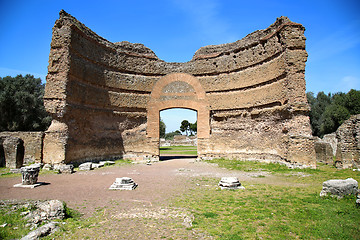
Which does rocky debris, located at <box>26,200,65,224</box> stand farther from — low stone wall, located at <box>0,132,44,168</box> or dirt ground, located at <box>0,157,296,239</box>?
low stone wall, located at <box>0,132,44,168</box>

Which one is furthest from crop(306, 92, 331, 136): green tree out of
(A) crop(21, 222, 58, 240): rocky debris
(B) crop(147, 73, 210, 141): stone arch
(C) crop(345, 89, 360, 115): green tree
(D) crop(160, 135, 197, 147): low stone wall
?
(A) crop(21, 222, 58, 240): rocky debris

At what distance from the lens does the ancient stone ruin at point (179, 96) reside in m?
11.9

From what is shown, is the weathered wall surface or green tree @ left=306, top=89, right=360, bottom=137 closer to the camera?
the weathered wall surface

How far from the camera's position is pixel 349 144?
11.1 metres

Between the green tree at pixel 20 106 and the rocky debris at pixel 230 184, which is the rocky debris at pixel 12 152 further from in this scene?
the green tree at pixel 20 106

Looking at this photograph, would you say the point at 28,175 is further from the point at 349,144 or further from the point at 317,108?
the point at 317,108

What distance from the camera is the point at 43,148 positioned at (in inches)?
453

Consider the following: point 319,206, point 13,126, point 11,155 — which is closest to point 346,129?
point 319,206

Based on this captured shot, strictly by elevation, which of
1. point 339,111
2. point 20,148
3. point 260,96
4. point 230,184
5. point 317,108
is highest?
point 317,108

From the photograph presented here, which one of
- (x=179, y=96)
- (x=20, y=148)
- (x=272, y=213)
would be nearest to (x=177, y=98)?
(x=179, y=96)

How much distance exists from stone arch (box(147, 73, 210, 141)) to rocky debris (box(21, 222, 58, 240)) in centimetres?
1288

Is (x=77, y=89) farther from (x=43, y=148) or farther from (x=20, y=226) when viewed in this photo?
(x=20, y=226)

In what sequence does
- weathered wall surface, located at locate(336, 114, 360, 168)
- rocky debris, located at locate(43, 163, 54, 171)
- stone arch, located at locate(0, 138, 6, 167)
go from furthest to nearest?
stone arch, located at locate(0, 138, 6, 167) < rocky debris, located at locate(43, 163, 54, 171) < weathered wall surface, located at locate(336, 114, 360, 168)

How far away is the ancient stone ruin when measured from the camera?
1195cm
